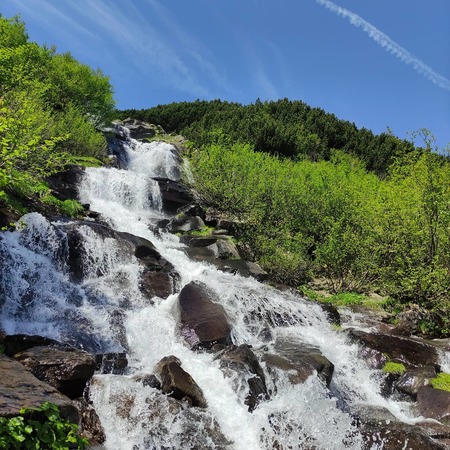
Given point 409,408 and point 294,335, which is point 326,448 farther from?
point 294,335

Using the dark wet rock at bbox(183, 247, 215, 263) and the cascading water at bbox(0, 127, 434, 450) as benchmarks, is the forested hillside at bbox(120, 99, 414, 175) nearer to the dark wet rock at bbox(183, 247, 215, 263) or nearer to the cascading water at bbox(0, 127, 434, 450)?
the dark wet rock at bbox(183, 247, 215, 263)

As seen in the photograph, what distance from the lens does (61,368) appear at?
848 cm

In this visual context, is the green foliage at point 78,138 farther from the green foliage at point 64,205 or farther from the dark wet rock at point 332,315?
the dark wet rock at point 332,315

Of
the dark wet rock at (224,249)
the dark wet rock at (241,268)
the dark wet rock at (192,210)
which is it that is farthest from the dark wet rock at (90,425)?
the dark wet rock at (192,210)

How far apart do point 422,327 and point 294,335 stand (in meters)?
6.15

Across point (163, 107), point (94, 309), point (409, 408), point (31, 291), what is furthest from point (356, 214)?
point (163, 107)

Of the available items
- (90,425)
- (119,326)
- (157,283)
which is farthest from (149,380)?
(157,283)

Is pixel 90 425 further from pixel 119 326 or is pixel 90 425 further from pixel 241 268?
pixel 241 268

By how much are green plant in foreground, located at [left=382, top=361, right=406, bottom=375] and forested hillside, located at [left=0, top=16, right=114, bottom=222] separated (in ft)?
47.1

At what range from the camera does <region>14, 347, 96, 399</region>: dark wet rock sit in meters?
Answer: 8.31

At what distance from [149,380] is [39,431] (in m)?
4.44

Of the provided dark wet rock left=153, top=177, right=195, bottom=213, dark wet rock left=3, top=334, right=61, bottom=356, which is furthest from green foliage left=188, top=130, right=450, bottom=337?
dark wet rock left=3, top=334, right=61, bottom=356

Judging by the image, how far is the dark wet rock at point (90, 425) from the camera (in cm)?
762

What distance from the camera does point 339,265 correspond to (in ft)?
71.2
